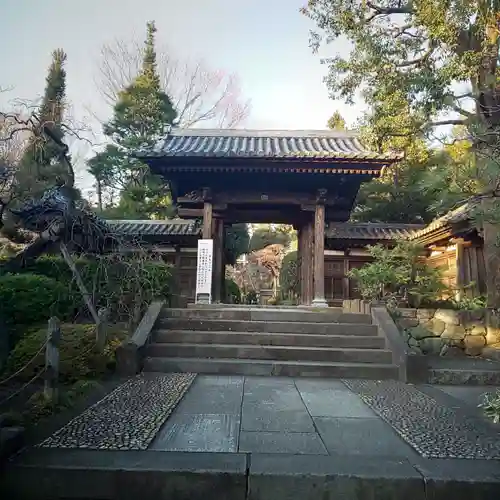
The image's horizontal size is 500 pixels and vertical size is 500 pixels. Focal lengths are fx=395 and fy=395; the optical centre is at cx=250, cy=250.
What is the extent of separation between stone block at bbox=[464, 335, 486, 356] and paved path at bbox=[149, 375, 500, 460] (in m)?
2.90

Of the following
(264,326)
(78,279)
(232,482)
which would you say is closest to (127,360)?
→ (78,279)

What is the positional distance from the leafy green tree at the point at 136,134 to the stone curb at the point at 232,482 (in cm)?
1774

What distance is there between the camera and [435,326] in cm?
828

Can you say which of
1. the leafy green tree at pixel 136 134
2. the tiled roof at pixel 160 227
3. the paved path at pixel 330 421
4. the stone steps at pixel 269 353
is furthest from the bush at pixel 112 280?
the leafy green tree at pixel 136 134

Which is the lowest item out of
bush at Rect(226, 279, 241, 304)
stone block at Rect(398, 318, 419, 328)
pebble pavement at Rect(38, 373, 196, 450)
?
pebble pavement at Rect(38, 373, 196, 450)

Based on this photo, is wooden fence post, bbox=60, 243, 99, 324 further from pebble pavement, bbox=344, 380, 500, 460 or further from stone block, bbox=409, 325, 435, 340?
stone block, bbox=409, 325, 435, 340

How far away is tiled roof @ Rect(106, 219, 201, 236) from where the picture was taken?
14.1m

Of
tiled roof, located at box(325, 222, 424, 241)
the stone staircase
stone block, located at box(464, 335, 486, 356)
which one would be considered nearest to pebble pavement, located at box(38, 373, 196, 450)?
the stone staircase

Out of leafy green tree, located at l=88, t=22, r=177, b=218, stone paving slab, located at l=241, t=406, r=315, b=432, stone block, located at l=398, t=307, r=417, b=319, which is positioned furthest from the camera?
leafy green tree, located at l=88, t=22, r=177, b=218

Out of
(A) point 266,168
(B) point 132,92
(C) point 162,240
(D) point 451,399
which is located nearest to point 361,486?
(D) point 451,399

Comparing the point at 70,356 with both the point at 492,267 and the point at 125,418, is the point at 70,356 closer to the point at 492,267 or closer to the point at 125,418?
the point at 125,418

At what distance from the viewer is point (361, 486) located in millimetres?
2512

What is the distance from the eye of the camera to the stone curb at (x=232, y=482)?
2.50 meters

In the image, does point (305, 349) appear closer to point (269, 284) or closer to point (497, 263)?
point (497, 263)
